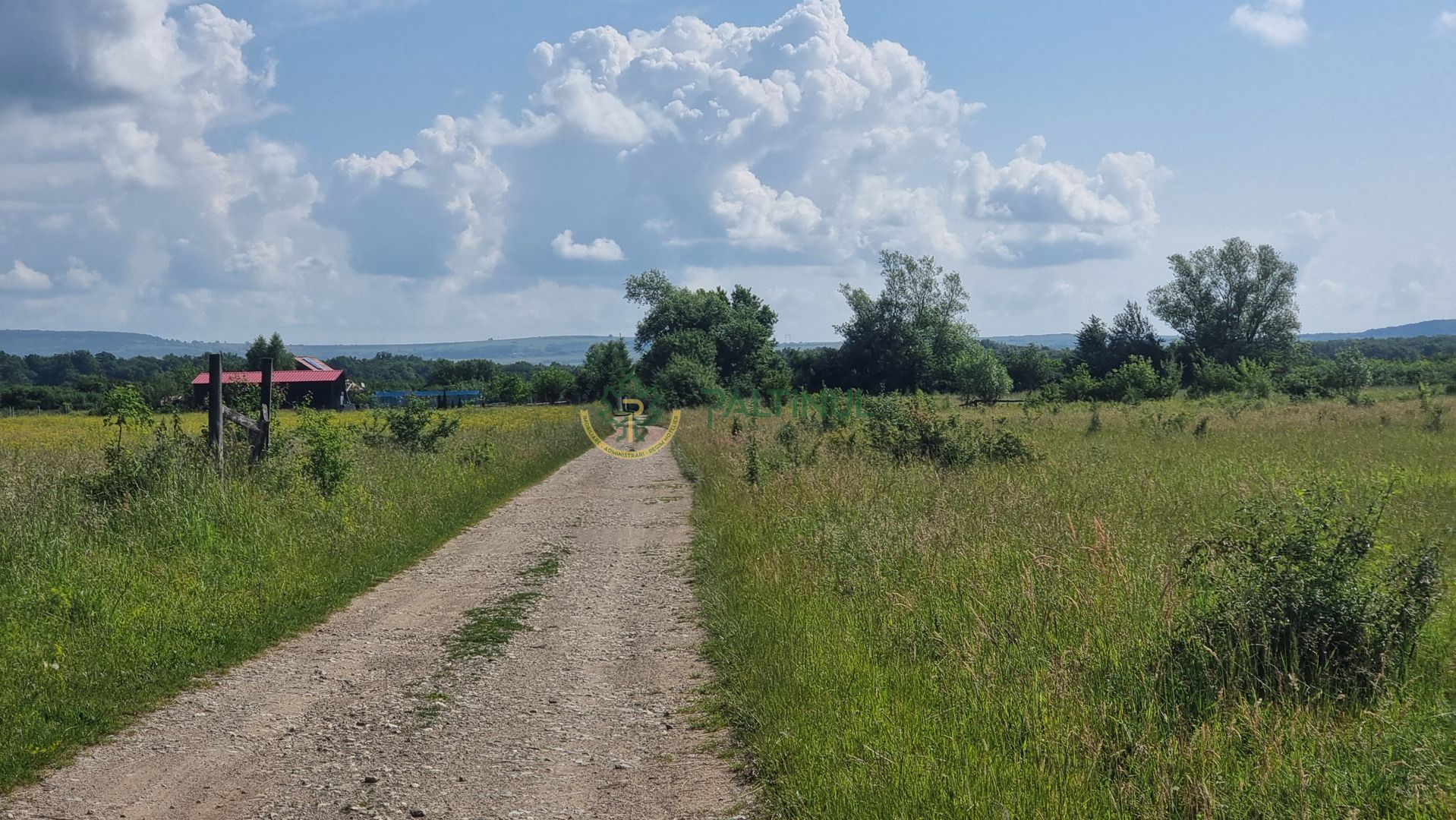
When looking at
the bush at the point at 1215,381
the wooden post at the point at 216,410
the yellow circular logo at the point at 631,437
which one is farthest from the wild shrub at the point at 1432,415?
the wooden post at the point at 216,410

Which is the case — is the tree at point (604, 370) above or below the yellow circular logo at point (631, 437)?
above

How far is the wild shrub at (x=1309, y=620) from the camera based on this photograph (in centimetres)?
524

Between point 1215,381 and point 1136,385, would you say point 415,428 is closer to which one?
point 1136,385

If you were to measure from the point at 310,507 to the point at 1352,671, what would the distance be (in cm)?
1104

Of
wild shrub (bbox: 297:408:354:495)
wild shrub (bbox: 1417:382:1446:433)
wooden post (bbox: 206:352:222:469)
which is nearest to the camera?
wooden post (bbox: 206:352:222:469)

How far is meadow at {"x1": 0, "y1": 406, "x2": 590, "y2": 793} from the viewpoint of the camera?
6051 millimetres

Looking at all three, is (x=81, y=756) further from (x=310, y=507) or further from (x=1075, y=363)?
(x=1075, y=363)

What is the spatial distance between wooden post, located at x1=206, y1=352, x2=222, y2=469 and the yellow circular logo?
1773 centimetres

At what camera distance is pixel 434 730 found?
5617mm

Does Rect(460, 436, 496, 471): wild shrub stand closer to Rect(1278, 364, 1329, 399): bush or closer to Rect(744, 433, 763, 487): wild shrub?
Rect(744, 433, 763, 487): wild shrub

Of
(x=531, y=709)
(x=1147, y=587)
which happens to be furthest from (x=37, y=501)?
(x=1147, y=587)

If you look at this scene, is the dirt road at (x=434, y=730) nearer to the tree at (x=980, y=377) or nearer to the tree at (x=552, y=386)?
the tree at (x=980, y=377)

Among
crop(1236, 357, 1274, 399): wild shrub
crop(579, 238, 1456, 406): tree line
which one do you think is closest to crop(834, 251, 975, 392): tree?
crop(579, 238, 1456, 406): tree line

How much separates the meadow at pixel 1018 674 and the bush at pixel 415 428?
12.2 metres
